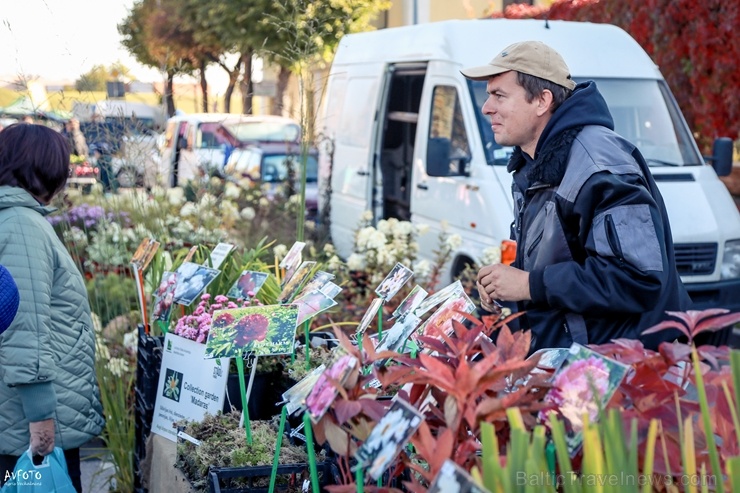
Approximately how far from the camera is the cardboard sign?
3082 mm

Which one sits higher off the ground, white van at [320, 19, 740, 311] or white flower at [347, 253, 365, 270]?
white van at [320, 19, 740, 311]

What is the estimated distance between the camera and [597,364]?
5.43 feet

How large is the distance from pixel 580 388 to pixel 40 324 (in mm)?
1903

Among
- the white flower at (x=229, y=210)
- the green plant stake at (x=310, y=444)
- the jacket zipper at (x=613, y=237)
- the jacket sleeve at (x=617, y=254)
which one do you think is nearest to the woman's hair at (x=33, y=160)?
the green plant stake at (x=310, y=444)

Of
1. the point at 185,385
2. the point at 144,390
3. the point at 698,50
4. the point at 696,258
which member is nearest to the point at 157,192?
the point at 144,390

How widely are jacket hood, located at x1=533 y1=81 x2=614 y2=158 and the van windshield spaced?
3892 mm

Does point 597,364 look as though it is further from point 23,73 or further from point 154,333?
point 23,73

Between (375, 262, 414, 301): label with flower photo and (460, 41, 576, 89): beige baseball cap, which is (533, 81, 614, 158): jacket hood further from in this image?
(375, 262, 414, 301): label with flower photo

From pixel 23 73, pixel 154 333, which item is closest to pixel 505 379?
pixel 154 333

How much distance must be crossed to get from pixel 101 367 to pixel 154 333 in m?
0.27

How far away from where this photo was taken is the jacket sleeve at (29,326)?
292 centimetres

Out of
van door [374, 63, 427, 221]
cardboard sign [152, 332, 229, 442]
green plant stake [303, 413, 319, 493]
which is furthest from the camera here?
van door [374, 63, 427, 221]

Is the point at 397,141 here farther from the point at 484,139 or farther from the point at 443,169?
the point at 484,139

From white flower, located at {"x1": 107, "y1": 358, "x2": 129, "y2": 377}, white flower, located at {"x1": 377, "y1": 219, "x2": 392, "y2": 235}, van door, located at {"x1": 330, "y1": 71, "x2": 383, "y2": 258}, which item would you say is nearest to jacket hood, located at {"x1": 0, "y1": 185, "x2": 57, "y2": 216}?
white flower, located at {"x1": 107, "y1": 358, "x2": 129, "y2": 377}
